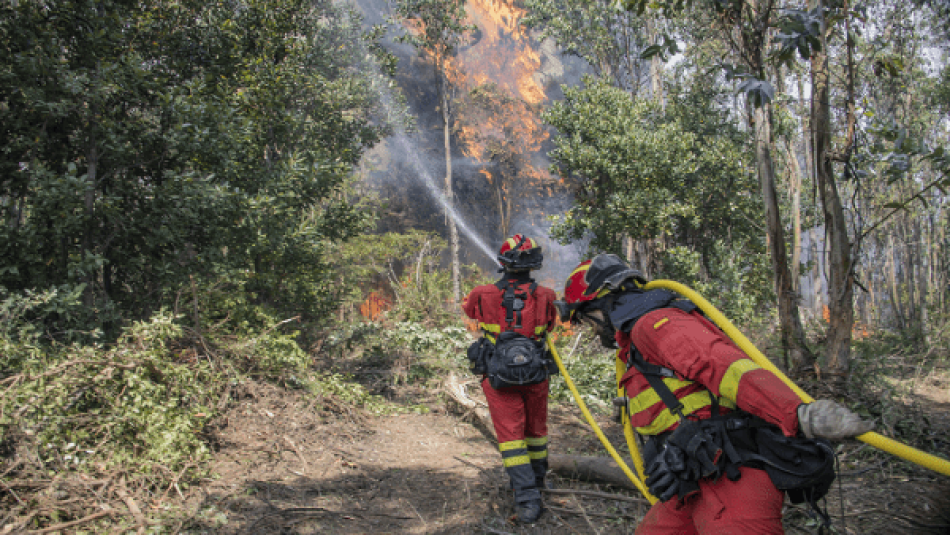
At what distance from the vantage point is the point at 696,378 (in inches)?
77.2

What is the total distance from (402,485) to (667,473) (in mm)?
3290

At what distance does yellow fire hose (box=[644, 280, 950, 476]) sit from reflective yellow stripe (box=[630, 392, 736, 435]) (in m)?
0.22

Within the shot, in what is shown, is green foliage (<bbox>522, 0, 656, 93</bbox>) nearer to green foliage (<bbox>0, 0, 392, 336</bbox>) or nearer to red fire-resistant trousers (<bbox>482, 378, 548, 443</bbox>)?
green foliage (<bbox>0, 0, 392, 336</bbox>)

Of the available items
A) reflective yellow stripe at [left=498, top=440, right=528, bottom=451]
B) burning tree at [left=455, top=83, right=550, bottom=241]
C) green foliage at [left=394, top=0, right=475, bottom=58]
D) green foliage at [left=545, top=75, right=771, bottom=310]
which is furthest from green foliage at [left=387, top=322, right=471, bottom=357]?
burning tree at [left=455, top=83, right=550, bottom=241]

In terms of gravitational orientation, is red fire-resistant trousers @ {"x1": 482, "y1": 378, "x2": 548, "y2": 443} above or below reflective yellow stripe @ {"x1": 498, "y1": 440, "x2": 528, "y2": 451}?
above

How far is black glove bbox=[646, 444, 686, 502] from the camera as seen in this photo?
6.62 ft

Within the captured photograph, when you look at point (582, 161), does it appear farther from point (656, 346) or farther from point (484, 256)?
point (484, 256)

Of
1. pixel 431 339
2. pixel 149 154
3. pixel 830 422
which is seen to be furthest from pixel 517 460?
pixel 149 154

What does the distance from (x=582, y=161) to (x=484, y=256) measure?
70.3 feet

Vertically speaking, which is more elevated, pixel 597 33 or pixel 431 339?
pixel 597 33

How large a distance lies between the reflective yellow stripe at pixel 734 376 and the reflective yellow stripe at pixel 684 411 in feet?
0.74

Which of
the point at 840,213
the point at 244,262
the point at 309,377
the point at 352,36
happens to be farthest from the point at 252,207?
the point at 352,36

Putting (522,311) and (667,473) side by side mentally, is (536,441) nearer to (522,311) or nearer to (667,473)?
(522,311)

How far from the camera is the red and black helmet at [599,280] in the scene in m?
2.50
